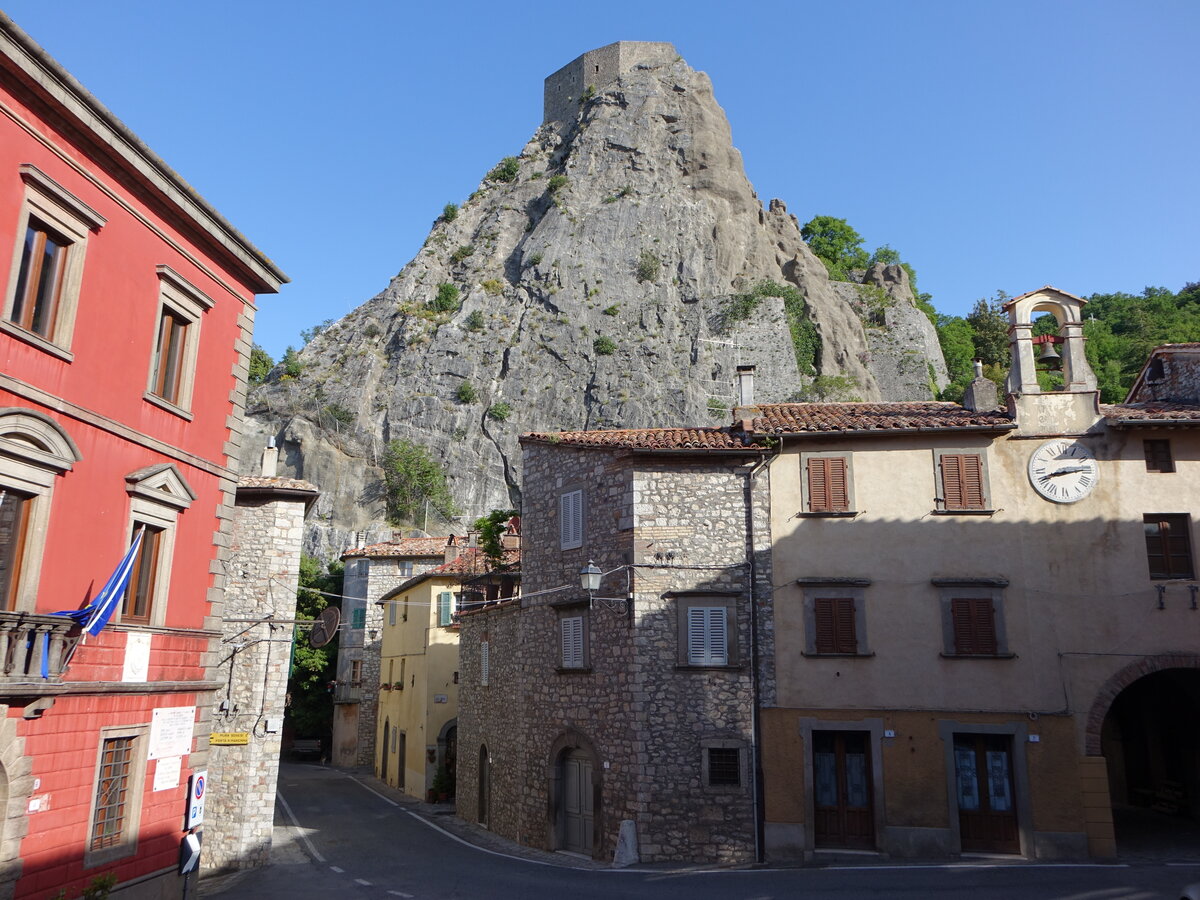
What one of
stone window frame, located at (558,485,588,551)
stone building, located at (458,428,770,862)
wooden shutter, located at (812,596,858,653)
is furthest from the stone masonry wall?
wooden shutter, located at (812,596,858,653)

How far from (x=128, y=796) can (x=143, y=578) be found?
10.1ft

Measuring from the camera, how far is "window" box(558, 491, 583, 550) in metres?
20.6

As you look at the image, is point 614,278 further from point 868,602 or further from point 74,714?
point 74,714

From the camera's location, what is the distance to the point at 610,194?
85562 millimetres

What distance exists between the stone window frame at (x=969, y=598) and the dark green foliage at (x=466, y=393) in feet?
190

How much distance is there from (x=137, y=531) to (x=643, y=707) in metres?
10.3

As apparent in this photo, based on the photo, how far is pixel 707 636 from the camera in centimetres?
1855

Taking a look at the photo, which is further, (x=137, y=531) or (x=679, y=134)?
(x=679, y=134)

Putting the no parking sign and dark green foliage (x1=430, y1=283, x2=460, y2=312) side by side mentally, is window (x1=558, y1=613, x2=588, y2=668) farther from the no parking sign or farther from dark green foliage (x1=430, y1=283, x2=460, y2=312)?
dark green foliage (x1=430, y1=283, x2=460, y2=312)

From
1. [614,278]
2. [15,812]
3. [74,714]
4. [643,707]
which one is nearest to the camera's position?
[15,812]

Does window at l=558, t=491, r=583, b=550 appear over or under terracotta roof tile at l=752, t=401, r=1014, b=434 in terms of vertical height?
under

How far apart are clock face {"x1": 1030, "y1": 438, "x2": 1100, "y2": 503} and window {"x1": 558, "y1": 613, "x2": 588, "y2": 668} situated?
33.8ft

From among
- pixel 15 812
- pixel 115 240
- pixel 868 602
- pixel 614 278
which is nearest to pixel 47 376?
pixel 115 240

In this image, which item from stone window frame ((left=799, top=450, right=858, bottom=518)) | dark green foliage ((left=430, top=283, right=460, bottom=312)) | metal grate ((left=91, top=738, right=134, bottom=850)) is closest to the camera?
metal grate ((left=91, top=738, right=134, bottom=850))
